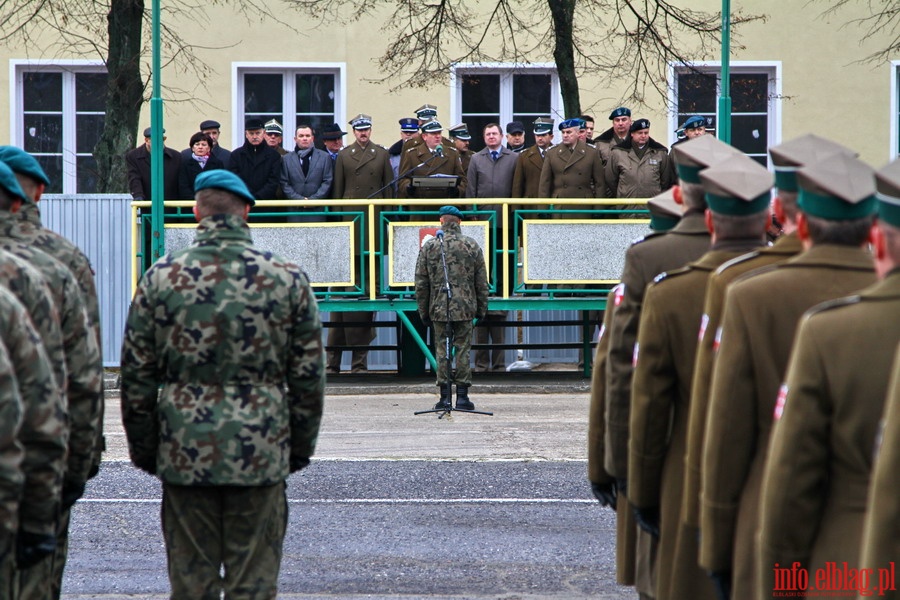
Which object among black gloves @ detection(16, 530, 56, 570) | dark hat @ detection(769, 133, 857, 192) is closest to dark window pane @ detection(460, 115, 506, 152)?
dark hat @ detection(769, 133, 857, 192)

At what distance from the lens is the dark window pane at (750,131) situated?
2227 centimetres

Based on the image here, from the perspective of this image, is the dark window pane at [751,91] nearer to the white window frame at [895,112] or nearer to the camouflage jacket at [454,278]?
the white window frame at [895,112]

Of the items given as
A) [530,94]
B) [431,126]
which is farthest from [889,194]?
[530,94]

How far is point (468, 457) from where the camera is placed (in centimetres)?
1130

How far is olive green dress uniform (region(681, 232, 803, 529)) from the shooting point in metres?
4.23

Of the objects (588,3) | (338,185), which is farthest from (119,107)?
(588,3)

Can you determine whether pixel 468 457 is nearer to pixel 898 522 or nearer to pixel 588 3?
pixel 898 522

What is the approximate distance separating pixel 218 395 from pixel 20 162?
1.38 meters

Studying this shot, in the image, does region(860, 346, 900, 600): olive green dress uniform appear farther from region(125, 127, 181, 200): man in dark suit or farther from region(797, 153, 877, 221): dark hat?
region(125, 127, 181, 200): man in dark suit

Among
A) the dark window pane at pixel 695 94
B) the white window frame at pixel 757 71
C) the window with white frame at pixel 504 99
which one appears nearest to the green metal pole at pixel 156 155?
the window with white frame at pixel 504 99

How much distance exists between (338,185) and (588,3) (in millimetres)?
6929

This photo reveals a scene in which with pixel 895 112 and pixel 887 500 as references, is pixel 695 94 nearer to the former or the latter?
pixel 895 112

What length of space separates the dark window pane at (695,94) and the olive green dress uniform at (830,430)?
19198 mm

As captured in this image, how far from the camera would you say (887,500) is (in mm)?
2871
